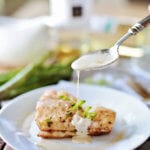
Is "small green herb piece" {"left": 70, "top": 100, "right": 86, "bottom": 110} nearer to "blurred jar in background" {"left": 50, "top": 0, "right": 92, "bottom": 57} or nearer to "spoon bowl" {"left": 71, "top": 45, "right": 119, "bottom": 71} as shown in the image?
"spoon bowl" {"left": 71, "top": 45, "right": 119, "bottom": 71}

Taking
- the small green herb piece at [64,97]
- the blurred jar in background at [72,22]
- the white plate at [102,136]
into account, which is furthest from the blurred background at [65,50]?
the small green herb piece at [64,97]

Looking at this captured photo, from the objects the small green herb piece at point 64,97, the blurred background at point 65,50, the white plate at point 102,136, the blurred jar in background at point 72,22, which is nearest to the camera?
the white plate at point 102,136

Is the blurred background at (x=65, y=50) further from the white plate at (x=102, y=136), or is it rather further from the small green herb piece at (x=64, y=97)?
the small green herb piece at (x=64, y=97)

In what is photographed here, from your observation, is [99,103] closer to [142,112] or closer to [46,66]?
[142,112]

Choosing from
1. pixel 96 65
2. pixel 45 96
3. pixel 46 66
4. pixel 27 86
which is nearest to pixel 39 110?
pixel 45 96

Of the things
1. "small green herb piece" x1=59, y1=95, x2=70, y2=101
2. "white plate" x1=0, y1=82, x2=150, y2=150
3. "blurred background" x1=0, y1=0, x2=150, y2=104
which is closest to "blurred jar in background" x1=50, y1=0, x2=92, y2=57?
"blurred background" x1=0, y1=0, x2=150, y2=104
